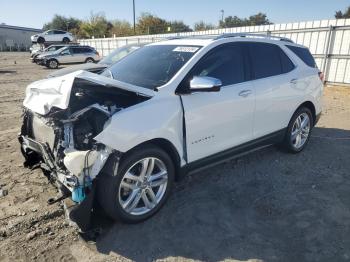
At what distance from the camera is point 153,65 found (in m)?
4.08

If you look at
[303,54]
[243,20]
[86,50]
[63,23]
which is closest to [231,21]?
[243,20]

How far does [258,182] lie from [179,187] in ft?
3.67

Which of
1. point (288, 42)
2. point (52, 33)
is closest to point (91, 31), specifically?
point (52, 33)

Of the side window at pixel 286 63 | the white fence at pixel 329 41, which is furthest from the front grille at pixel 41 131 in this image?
the white fence at pixel 329 41

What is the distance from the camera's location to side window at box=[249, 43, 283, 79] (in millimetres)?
4527

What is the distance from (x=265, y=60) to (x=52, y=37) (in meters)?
38.9

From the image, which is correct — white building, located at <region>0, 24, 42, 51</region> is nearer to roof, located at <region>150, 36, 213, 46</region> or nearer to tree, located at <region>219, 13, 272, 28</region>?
tree, located at <region>219, 13, 272, 28</region>

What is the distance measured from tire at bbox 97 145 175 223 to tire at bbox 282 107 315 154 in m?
2.54

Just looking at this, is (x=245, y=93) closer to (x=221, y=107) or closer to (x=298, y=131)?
(x=221, y=107)

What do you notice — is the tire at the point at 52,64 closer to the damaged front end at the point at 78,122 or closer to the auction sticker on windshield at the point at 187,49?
the auction sticker on windshield at the point at 187,49

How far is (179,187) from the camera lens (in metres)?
4.35

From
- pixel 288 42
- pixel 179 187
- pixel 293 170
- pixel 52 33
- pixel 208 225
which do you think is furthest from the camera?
pixel 52 33

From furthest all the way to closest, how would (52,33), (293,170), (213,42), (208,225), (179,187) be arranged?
(52,33)
(293,170)
(179,187)
(213,42)
(208,225)

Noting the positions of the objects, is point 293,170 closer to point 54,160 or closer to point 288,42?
A: point 288,42
